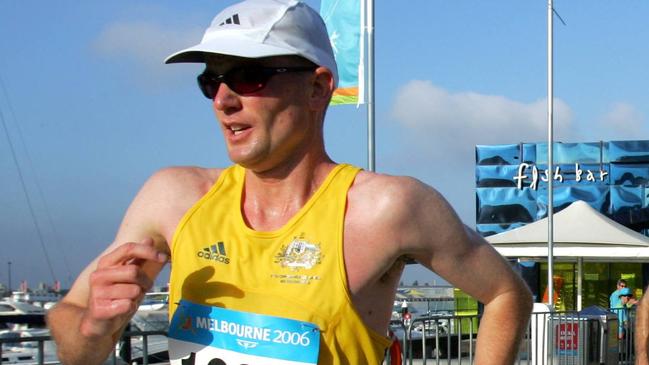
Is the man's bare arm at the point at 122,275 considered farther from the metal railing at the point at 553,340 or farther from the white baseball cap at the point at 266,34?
the metal railing at the point at 553,340

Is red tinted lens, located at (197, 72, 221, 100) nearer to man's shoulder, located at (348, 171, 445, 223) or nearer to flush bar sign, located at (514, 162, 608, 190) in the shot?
man's shoulder, located at (348, 171, 445, 223)

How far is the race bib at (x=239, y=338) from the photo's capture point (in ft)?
6.79

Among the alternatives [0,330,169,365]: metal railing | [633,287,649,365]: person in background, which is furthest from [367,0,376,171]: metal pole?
[633,287,649,365]: person in background

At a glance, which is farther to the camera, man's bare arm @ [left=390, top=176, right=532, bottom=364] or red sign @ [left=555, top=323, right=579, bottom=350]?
red sign @ [left=555, top=323, right=579, bottom=350]

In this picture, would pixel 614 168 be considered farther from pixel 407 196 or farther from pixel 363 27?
pixel 407 196

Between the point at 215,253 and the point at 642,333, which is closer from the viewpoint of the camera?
the point at 215,253

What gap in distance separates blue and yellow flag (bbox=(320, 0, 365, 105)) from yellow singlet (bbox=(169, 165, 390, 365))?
655cm

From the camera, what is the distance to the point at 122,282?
196 cm

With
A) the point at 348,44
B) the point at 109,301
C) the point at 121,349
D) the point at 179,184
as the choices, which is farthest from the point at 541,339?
the point at 109,301

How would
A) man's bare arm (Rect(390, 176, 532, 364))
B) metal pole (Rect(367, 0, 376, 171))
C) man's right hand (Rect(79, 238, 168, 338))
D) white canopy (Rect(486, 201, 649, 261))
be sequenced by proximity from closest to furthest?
A: man's right hand (Rect(79, 238, 168, 338)), man's bare arm (Rect(390, 176, 532, 364)), metal pole (Rect(367, 0, 376, 171)), white canopy (Rect(486, 201, 649, 261))

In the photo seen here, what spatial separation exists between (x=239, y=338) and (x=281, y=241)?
0.21m

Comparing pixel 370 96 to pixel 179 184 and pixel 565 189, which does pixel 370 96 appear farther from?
pixel 565 189

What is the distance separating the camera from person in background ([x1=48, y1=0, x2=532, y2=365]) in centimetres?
208

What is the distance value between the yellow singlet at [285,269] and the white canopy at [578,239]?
1553cm
